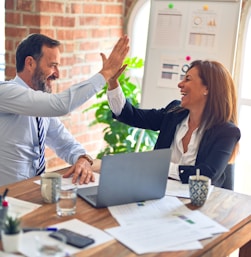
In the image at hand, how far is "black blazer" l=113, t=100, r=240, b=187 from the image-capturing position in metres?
2.19

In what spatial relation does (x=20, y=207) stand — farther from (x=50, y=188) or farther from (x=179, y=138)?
(x=179, y=138)

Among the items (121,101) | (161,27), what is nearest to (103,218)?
(121,101)

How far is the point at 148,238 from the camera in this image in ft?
4.88

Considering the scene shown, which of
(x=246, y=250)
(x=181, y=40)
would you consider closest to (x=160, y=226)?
(x=246, y=250)

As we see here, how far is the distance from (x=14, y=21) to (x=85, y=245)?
212 centimetres

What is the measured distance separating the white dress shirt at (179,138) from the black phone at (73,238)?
37.4 inches

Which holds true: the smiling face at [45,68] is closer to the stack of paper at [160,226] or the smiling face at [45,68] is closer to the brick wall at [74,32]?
the brick wall at [74,32]

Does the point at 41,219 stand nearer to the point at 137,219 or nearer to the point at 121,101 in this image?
the point at 137,219

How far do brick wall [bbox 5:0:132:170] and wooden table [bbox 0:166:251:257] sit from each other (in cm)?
145

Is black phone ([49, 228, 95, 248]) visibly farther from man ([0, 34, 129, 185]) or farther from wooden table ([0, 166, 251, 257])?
man ([0, 34, 129, 185])

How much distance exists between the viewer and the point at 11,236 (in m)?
1.34

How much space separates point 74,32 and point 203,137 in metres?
1.46

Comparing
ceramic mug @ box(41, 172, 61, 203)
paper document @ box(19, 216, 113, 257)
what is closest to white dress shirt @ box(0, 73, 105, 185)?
ceramic mug @ box(41, 172, 61, 203)

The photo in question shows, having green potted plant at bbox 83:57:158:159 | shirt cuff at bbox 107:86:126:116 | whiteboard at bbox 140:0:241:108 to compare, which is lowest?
green potted plant at bbox 83:57:158:159
